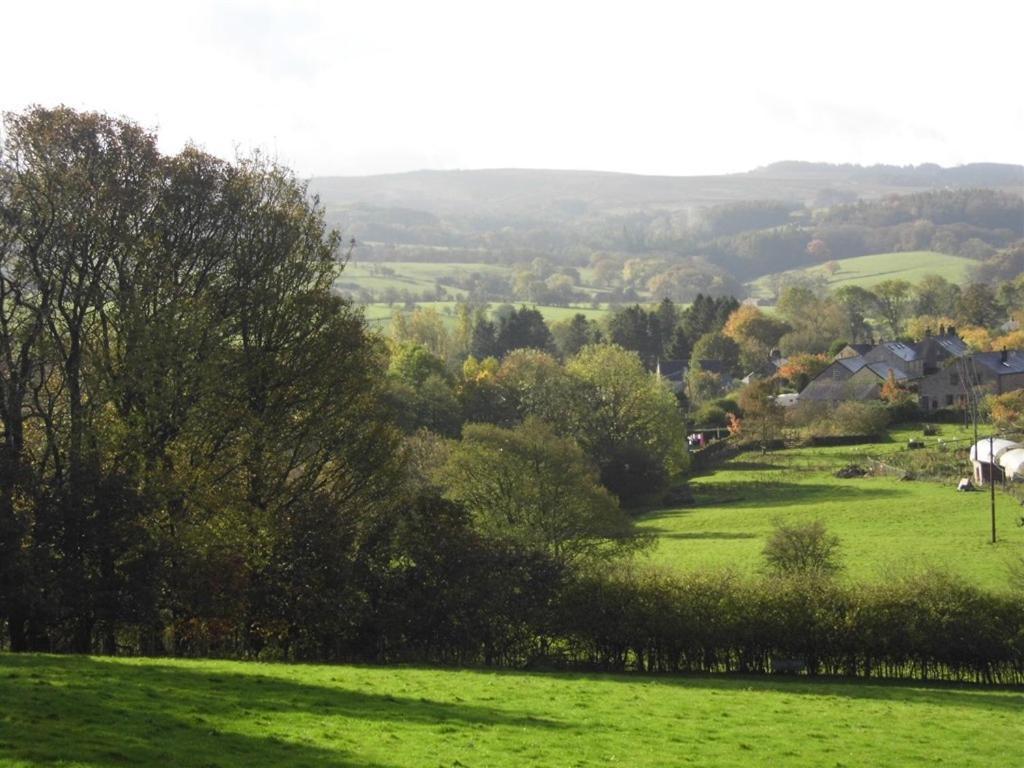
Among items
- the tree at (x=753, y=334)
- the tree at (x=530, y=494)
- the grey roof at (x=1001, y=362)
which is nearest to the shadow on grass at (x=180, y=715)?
the tree at (x=530, y=494)

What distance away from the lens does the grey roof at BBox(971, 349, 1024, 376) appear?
114312mm

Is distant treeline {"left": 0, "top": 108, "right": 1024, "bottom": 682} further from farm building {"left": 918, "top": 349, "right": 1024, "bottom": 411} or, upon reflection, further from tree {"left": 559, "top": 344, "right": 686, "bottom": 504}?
farm building {"left": 918, "top": 349, "right": 1024, "bottom": 411}

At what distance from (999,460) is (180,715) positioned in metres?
67.3

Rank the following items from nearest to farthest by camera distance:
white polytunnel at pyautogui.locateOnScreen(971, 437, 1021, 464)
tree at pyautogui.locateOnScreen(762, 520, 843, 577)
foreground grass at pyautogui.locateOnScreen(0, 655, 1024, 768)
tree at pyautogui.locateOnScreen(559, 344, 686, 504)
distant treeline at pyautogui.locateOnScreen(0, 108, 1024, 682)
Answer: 1. foreground grass at pyautogui.locateOnScreen(0, 655, 1024, 768)
2. distant treeline at pyautogui.locateOnScreen(0, 108, 1024, 682)
3. tree at pyautogui.locateOnScreen(762, 520, 843, 577)
4. white polytunnel at pyautogui.locateOnScreen(971, 437, 1021, 464)
5. tree at pyautogui.locateOnScreen(559, 344, 686, 504)

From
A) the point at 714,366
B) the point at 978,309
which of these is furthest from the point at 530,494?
the point at 978,309

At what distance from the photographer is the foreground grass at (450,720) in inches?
682

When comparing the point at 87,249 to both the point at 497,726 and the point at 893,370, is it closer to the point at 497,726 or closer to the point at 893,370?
the point at 497,726

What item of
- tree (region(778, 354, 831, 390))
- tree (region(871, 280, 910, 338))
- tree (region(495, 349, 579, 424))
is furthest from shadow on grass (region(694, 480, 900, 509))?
tree (region(871, 280, 910, 338))

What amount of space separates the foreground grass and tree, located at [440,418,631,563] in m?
19.8

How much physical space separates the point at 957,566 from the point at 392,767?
38.9 meters

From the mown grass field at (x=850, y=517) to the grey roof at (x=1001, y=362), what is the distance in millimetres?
21628

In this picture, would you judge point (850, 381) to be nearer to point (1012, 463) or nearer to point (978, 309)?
point (1012, 463)

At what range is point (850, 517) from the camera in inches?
2655

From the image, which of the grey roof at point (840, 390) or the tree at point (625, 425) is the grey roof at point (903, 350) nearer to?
the grey roof at point (840, 390)
